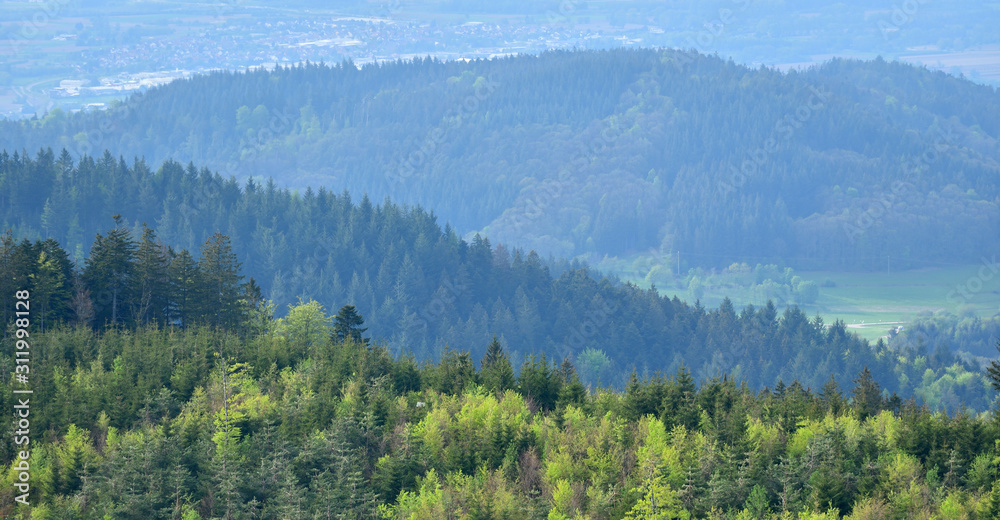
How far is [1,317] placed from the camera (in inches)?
3499

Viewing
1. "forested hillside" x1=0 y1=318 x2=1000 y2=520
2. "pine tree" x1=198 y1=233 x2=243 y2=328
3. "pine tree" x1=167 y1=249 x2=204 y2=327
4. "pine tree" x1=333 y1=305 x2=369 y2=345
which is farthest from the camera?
"pine tree" x1=198 y1=233 x2=243 y2=328

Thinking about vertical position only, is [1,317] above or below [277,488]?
above

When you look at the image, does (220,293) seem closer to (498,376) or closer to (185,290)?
(185,290)

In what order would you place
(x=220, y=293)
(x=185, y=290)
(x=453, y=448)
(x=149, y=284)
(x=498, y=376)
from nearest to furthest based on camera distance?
1. (x=453, y=448)
2. (x=498, y=376)
3. (x=149, y=284)
4. (x=185, y=290)
5. (x=220, y=293)

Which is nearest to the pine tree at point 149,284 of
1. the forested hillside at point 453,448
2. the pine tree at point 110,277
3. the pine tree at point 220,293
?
the pine tree at point 110,277

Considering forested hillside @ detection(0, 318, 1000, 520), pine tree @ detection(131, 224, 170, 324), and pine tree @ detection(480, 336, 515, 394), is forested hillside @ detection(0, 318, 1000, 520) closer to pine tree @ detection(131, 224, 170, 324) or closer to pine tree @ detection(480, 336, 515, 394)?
pine tree @ detection(480, 336, 515, 394)

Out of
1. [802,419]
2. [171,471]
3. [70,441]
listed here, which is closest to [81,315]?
[70,441]

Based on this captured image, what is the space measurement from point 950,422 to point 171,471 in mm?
42658

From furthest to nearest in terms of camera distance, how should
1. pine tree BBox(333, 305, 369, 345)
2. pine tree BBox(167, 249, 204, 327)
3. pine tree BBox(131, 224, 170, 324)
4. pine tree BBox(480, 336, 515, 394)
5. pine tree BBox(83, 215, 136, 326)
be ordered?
1. pine tree BBox(167, 249, 204, 327)
2. pine tree BBox(131, 224, 170, 324)
3. pine tree BBox(83, 215, 136, 326)
4. pine tree BBox(333, 305, 369, 345)
5. pine tree BBox(480, 336, 515, 394)

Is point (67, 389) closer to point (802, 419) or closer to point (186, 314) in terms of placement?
point (186, 314)

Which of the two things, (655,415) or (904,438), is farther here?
(655,415)

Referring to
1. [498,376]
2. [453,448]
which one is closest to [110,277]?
[498,376]

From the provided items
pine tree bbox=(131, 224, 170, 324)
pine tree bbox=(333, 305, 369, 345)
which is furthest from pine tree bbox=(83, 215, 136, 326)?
pine tree bbox=(333, 305, 369, 345)

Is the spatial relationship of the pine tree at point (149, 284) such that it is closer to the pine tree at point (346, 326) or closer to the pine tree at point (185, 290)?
the pine tree at point (185, 290)
